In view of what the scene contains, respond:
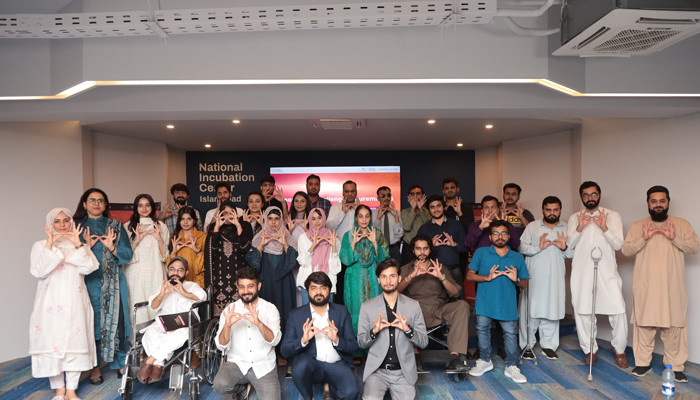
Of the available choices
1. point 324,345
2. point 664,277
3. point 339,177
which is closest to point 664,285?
point 664,277

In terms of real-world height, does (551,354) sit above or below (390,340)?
below

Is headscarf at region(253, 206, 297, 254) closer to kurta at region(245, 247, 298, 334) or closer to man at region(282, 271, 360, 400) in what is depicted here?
kurta at region(245, 247, 298, 334)

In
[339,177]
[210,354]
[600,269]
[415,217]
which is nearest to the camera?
[210,354]

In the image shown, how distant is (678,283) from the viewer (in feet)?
15.2

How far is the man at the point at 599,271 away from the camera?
16.1ft

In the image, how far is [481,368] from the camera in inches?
182

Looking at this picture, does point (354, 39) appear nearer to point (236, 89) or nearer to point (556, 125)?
point (236, 89)

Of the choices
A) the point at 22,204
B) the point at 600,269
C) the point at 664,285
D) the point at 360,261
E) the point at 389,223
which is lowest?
the point at 664,285

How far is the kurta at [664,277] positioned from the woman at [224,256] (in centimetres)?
402

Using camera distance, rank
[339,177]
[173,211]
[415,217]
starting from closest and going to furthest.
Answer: [173,211]
[415,217]
[339,177]

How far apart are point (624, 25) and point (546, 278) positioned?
9.36 ft

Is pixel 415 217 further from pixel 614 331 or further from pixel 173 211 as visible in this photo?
pixel 173 211

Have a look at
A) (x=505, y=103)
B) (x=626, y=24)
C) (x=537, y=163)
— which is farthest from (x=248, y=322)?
(x=537, y=163)

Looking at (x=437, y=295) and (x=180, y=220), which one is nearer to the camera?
(x=437, y=295)
